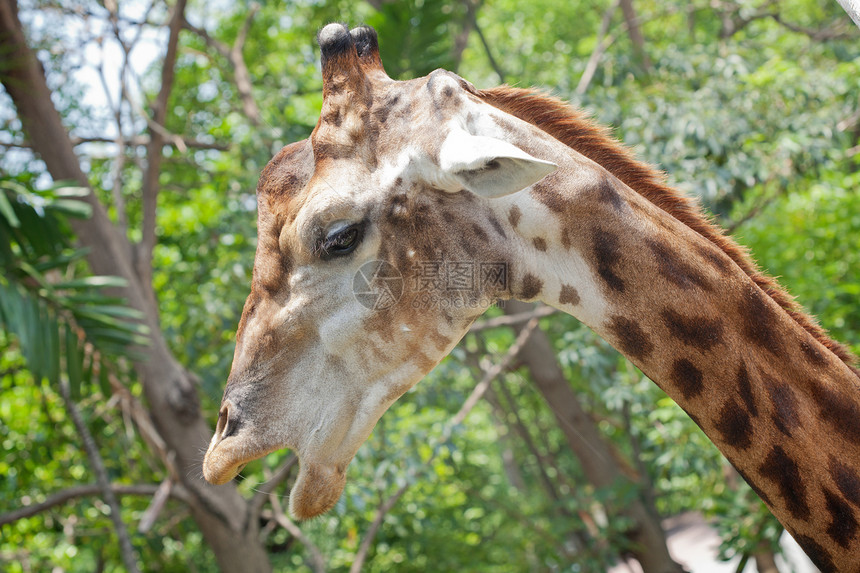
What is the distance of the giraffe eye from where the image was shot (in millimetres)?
1924

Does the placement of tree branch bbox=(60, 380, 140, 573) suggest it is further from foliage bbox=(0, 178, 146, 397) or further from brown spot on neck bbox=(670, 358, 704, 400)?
brown spot on neck bbox=(670, 358, 704, 400)

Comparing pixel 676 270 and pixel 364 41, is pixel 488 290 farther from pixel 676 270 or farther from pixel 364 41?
pixel 364 41

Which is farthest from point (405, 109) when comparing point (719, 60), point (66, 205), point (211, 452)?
point (719, 60)

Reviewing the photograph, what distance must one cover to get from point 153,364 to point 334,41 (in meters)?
3.14

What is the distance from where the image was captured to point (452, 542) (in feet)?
25.0

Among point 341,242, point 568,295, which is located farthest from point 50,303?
point 568,295

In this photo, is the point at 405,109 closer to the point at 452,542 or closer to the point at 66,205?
the point at 66,205

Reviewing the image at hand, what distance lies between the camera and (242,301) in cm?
598

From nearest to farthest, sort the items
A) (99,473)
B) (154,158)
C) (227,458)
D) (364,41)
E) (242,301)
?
(227,458) → (364,41) → (99,473) → (154,158) → (242,301)

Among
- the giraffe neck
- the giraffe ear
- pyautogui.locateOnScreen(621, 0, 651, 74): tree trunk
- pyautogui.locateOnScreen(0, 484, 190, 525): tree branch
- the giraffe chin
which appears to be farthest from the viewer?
pyautogui.locateOnScreen(621, 0, 651, 74): tree trunk

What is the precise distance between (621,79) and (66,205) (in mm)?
4465

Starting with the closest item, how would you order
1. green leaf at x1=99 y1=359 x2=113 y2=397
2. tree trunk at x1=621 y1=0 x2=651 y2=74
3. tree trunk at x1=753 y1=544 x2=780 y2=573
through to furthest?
1. green leaf at x1=99 y1=359 x2=113 y2=397
2. tree trunk at x1=753 y1=544 x2=780 y2=573
3. tree trunk at x1=621 y1=0 x2=651 y2=74

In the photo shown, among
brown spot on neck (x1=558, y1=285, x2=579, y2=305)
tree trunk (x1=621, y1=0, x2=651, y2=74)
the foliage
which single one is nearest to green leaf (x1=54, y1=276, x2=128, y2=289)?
the foliage

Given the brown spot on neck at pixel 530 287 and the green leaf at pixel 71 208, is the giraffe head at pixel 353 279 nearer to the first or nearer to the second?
the brown spot on neck at pixel 530 287
